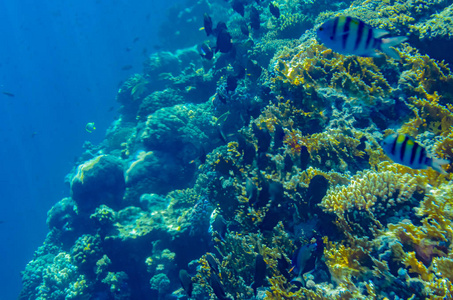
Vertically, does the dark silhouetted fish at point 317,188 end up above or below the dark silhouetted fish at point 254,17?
below

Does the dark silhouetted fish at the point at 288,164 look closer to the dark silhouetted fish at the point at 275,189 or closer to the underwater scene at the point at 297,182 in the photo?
the underwater scene at the point at 297,182

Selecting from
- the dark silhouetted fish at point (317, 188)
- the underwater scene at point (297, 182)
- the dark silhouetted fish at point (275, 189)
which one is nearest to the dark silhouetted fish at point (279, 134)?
the underwater scene at point (297, 182)

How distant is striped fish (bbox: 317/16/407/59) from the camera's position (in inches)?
90.6

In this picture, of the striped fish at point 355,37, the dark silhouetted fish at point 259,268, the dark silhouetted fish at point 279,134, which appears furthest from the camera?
the dark silhouetted fish at point 279,134

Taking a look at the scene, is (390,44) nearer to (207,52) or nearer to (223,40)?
(223,40)

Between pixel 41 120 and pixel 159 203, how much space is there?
102m

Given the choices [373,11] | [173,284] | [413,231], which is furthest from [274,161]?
[373,11]

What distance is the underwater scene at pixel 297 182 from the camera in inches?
110

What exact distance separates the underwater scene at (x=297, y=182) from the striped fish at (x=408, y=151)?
10 mm

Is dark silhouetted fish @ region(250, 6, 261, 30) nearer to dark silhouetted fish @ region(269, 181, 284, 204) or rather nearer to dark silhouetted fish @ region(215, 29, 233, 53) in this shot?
dark silhouetted fish @ region(215, 29, 233, 53)

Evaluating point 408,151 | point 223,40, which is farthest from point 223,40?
point 408,151

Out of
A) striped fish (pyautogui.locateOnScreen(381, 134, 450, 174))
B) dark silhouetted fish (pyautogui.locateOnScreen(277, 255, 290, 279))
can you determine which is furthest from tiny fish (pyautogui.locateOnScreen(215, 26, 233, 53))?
dark silhouetted fish (pyautogui.locateOnScreen(277, 255, 290, 279))

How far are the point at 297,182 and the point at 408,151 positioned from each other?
218 cm

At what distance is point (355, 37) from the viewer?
2.35 meters
